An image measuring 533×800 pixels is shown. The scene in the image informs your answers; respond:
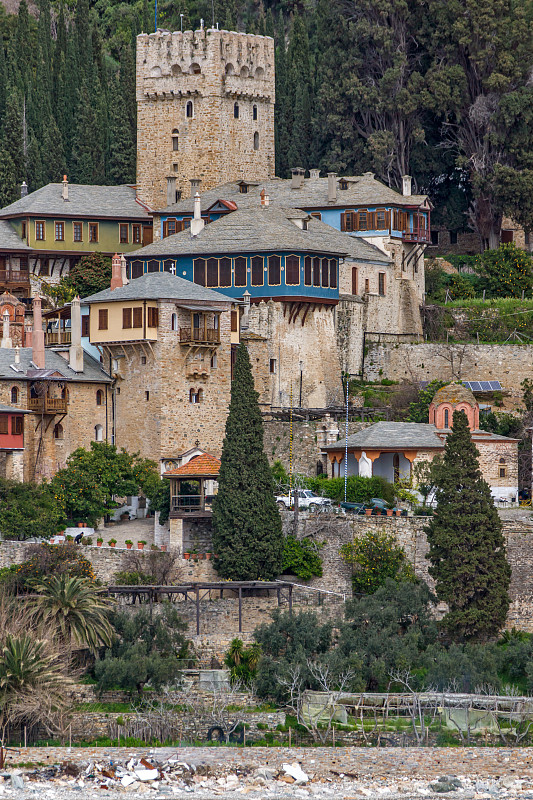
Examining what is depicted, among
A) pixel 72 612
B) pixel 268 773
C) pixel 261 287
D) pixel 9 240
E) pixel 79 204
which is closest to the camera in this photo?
pixel 268 773

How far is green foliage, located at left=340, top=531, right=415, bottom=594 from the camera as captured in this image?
2793 inches

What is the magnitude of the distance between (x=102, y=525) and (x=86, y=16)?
52.2m

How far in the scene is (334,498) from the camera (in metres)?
76.8

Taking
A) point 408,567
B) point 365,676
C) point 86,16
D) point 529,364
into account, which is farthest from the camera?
point 86,16

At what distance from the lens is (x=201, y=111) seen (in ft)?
330

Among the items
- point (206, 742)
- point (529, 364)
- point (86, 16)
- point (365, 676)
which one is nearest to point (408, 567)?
A: point (365, 676)

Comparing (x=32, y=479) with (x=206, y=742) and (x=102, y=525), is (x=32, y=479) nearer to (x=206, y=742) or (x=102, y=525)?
(x=102, y=525)

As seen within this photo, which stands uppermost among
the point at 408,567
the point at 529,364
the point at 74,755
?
the point at 529,364

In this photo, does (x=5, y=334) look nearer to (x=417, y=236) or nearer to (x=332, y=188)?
(x=332, y=188)

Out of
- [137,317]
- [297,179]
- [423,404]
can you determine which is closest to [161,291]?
[137,317]

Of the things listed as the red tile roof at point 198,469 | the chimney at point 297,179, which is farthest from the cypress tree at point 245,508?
the chimney at point 297,179

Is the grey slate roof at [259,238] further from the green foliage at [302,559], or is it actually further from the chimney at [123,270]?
the green foliage at [302,559]

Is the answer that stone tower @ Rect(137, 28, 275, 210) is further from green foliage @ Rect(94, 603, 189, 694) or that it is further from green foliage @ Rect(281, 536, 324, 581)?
green foliage @ Rect(94, 603, 189, 694)

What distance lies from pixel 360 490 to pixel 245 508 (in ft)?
22.5
